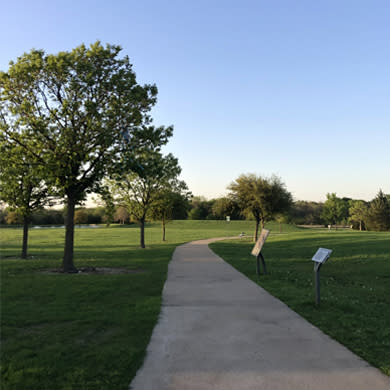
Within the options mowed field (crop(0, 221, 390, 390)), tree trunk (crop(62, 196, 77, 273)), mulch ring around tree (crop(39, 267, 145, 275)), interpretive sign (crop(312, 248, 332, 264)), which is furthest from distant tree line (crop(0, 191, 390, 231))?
interpretive sign (crop(312, 248, 332, 264))

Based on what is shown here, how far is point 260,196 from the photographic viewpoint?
3459cm

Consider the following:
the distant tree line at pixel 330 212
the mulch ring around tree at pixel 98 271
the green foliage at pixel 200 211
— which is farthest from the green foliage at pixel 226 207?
the green foliage at pixel 200 211

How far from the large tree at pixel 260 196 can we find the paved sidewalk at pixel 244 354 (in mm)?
27623

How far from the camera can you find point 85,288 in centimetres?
1002

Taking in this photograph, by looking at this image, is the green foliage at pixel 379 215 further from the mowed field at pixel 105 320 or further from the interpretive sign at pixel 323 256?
the interpretive sign at pixel 323 256

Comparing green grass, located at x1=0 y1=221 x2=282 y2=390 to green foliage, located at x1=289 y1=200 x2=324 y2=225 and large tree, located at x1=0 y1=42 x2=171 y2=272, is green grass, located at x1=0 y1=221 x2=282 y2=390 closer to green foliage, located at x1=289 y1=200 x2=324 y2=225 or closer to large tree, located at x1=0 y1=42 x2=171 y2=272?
large tree, located at x1=0 y1=42 x2=171 y2=272

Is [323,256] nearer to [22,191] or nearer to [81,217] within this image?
[22,191]

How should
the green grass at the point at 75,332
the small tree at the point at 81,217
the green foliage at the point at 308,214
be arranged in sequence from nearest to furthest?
the green grass at the point at 75,332, the small tree at the point at 81,217, the green foliage at the point at 308,214

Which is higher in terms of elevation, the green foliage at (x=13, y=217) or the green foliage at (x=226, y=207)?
the green foliage at (x=226, y=207)

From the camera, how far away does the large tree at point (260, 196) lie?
3491cm

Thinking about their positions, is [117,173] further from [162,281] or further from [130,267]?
[162,281]

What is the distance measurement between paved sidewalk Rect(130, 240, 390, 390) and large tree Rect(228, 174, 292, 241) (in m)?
27.6

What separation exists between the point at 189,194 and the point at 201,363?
1127 inches

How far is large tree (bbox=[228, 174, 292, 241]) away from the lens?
34906 millimetres
